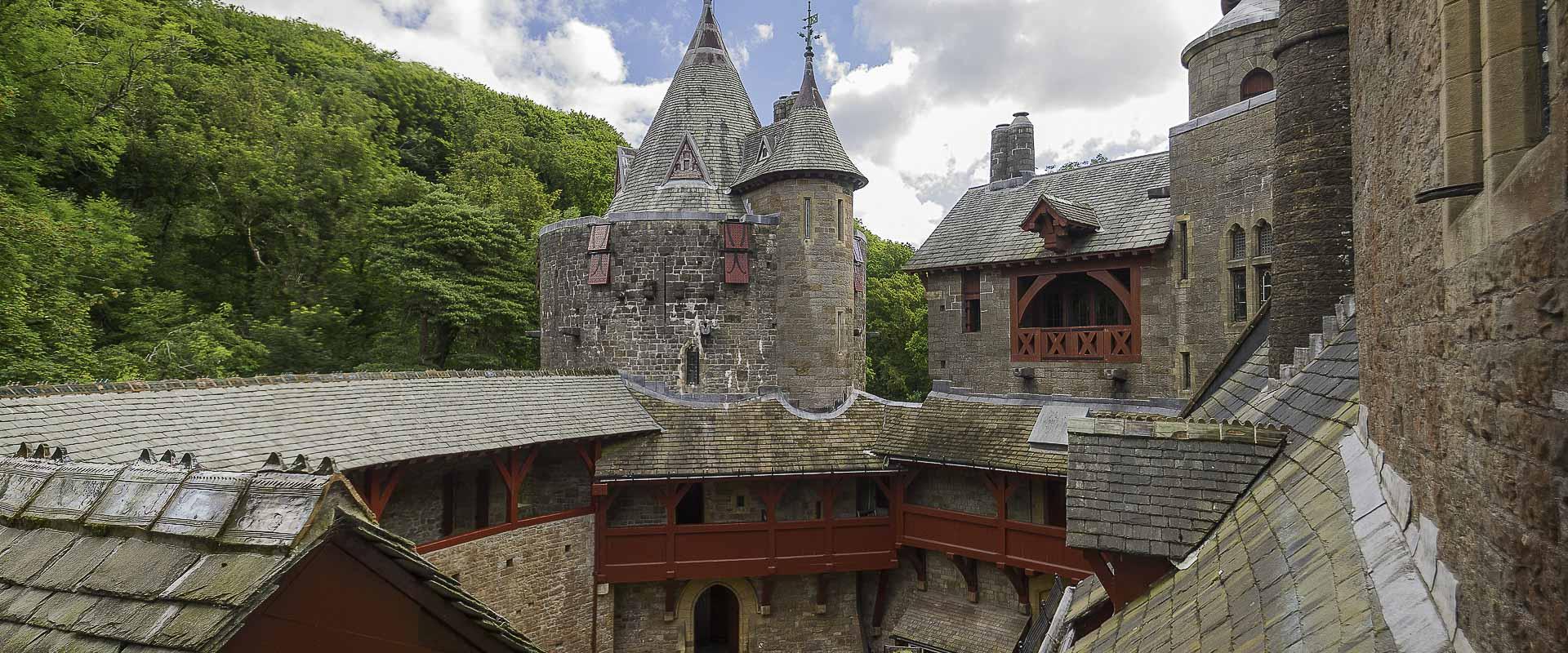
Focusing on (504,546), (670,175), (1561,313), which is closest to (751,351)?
(670,175)

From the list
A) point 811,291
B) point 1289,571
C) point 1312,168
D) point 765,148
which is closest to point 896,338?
point 765,148

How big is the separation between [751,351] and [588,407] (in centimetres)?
391

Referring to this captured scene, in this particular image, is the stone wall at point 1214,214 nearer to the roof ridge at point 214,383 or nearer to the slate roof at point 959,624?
the slate roof at point 959,624

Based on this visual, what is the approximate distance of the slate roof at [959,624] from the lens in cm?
1416

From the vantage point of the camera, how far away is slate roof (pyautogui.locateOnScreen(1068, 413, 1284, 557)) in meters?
5.14

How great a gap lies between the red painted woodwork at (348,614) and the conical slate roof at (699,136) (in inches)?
616

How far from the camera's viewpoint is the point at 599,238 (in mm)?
17469

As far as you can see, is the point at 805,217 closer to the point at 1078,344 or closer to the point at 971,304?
the point at 971,304

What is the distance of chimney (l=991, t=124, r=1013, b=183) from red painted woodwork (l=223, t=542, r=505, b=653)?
18652 millimetres

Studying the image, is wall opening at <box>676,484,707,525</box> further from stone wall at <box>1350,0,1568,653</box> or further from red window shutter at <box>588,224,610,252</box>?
stone wall at <box>1350,0,1568,653</box>

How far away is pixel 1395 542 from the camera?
2.77 metres

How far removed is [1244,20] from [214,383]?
17109 millimetres

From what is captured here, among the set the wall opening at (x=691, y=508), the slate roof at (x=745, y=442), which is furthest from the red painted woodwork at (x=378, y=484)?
the wall opening at (x=691, y=508)

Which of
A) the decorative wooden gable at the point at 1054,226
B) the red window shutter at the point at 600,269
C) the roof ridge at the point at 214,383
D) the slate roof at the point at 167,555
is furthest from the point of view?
the red window shutter at the point at 600,269
